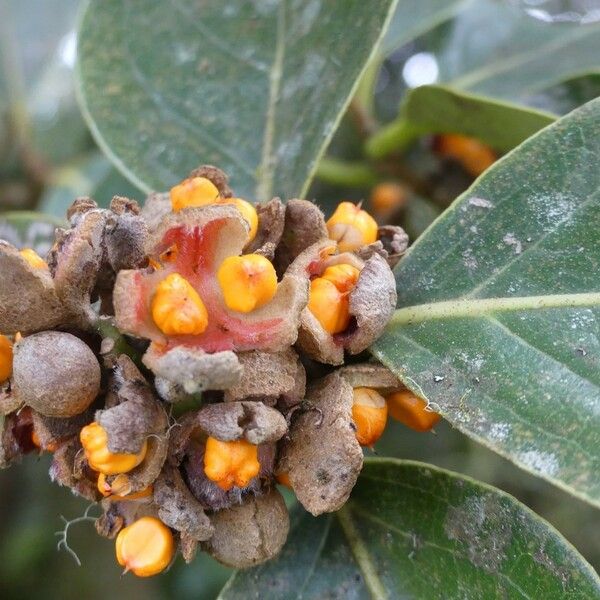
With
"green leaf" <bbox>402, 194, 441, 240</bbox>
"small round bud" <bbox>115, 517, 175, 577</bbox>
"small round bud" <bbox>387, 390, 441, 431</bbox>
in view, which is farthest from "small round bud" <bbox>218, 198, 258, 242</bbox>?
"green leaf" <bbox>402, 194, 441, 240</bbox>

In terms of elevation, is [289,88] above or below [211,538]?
above

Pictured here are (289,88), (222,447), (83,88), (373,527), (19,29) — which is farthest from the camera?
(19,29)

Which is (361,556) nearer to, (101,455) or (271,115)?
(101,455)

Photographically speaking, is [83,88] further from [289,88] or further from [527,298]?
[527,298]

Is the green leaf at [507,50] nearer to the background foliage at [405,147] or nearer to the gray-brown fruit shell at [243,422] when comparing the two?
the background foliage at [405,147]

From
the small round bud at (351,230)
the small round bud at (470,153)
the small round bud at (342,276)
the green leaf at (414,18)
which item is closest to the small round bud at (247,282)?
the small round bud at (342,276)

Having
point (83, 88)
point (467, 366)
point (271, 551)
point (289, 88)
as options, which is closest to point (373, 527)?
point (271, 551)

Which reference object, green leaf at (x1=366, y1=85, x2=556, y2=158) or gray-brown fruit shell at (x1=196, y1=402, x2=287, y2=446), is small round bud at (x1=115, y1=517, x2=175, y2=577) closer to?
gray-brown fruit shell at (x1=196, y1=402, x2=287, y2=446)
